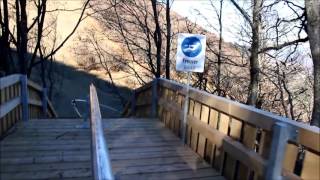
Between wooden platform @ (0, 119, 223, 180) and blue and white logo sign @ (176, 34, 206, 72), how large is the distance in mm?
1273

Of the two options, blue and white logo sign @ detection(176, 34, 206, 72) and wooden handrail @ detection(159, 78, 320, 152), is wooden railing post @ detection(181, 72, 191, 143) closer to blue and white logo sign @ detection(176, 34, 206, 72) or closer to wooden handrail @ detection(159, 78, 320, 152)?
wooden handrail @ detection(159, 78, 320, 152)

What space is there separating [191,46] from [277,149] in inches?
105

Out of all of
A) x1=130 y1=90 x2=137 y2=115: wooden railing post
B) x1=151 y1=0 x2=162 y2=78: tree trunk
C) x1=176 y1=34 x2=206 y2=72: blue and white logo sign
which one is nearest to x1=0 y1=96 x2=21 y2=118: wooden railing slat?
x1=176 y1=34 x2=206 y2=72: blue and white logo sign

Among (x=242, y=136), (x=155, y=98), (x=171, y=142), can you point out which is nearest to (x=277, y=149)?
(x=242, y=136)

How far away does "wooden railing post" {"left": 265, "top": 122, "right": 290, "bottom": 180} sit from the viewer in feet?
10.4

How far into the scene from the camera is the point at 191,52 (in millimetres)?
5555

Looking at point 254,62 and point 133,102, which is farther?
point 254,62

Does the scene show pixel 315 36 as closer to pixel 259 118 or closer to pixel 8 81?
pixel 259 118

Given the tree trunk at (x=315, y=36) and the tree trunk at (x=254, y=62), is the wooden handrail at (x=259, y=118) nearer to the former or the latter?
the tree trunk at (x=315, y=36)

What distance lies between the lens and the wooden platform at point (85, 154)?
4355 millimetres

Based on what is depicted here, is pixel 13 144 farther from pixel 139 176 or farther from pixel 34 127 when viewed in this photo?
pixel 139 176

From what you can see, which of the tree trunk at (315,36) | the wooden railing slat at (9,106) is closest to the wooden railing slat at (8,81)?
the wooden railing slat at (9,106)

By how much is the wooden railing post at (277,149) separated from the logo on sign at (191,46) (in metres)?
2.48

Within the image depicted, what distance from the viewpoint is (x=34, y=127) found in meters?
6.34
